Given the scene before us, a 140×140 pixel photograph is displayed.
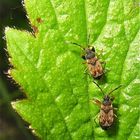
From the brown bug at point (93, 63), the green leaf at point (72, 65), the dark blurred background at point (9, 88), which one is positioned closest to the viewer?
the green leaf at point (72, 65)

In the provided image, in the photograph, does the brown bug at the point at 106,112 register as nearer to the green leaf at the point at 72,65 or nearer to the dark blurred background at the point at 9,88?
the green leaf at the point at 72,65

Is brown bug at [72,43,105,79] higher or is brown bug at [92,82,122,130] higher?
brown bug at [72,43,105,79]

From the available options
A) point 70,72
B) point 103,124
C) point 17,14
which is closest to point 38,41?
point 70,72

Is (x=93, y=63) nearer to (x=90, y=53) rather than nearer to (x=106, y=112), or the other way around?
(x=90, y=53)

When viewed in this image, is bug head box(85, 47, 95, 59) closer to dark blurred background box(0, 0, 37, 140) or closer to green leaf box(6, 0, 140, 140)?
green leaf box(6, 0, 140, 140)


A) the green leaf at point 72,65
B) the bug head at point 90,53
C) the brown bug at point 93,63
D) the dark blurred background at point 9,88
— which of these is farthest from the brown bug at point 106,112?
the dark blurred background at point 9,88

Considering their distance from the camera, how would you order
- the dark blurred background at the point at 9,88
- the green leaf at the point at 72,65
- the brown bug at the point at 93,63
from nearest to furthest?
1. the green leaf at the point at 72,65
2. the brown bug at the point at 93,63
3. the dark blurred background at the point at 9,88

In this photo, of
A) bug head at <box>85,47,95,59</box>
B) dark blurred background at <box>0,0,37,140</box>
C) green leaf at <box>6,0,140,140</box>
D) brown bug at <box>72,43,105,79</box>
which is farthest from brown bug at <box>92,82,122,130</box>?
dark blurred background at <box>0,0,37,140</box>

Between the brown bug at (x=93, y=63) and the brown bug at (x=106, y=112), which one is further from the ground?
the brown bug at (x=93, y=63)
